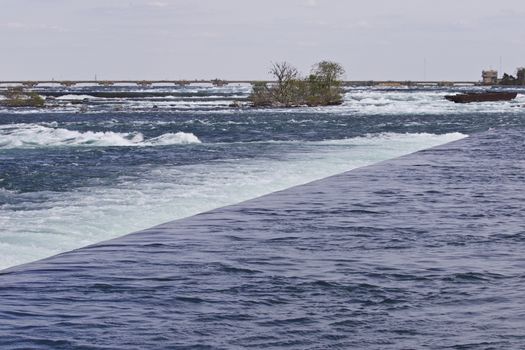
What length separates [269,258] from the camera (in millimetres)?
17188

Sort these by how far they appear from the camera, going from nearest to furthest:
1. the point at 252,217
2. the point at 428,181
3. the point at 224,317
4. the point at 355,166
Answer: the point at 224,317 < the point at 252,217 < the point at 428,181 < the point at 355,166

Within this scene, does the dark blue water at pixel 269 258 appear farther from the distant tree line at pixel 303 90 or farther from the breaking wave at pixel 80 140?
Answer: the distant tree line at pixel 303 90

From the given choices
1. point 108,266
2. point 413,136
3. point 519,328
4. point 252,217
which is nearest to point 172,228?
point 252,217

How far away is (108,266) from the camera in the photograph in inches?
655

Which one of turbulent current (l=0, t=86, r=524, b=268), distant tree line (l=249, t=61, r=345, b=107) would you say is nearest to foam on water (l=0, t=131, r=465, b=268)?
turbulent current (l=0, t=86, r=524, b=268)

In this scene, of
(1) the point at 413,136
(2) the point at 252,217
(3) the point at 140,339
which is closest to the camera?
(3) the point at 140,339

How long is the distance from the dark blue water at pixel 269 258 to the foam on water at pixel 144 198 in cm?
8

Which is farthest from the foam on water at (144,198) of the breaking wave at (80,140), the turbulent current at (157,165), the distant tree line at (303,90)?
the distant tree line at (303,90)

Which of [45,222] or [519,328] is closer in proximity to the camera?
[519,328]

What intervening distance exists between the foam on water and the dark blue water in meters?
0.08

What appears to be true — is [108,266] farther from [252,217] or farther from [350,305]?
[252,217]

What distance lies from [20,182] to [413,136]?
91.4 feet

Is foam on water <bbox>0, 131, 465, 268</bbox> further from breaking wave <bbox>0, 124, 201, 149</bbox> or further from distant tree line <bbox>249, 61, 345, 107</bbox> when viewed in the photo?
distant tree line <bbox>249, 61, 345, 107</bbox>

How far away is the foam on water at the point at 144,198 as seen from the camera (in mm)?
19688
